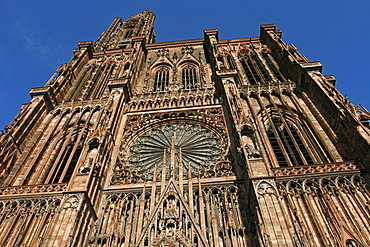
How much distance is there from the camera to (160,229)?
11.4 metres

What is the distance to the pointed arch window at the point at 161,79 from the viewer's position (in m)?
23.5

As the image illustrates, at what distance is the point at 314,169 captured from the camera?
13.3 metres

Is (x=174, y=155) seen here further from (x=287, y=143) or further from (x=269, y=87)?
(x=269, y=87)

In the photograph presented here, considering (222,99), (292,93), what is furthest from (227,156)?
(292,93)

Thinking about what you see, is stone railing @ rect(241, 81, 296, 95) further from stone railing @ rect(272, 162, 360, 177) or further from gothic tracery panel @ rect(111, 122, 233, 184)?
stone railing @ rect(272, 162, 360, 177)

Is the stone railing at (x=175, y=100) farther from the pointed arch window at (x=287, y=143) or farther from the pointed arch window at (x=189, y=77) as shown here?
the pointed arch window at (x=287, y=143)

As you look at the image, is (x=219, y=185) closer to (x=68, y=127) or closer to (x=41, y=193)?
(x=41, y=193)

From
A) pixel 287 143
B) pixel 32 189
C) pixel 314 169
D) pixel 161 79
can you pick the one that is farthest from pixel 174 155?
pixel 161 79

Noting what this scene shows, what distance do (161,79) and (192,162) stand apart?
10.6m

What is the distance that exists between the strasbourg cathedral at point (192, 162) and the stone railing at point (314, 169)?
0.04m

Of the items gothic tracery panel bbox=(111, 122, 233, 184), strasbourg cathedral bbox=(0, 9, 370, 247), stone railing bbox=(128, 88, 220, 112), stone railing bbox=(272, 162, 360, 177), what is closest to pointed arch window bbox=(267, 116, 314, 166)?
strasbourg cathedral bbox=(0, 9, 370, 247)

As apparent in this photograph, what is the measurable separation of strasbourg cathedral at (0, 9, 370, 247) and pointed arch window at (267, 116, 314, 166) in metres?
0.07

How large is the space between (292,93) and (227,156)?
637 cm

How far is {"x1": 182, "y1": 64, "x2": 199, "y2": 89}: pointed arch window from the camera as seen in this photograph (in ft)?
75.8
